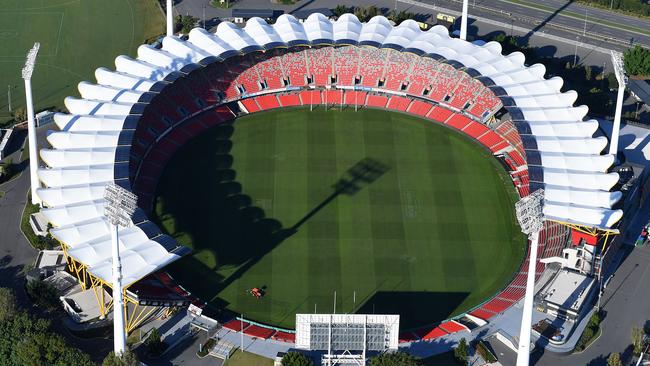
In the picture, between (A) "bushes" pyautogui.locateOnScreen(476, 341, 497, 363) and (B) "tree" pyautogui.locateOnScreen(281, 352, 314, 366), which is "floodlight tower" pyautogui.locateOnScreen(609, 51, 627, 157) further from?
(B) "tree" pyautogui.locateOnScreen(281, 352, 314, 366)

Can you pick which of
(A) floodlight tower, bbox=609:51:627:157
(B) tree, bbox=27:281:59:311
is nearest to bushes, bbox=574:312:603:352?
(A) floodlight tower, bbox=609:51:627:157

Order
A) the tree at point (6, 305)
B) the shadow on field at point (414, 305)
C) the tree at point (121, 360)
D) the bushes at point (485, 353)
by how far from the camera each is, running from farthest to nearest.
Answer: the shadow on field at point (414, 305) → the bushes at point (485, 353) → the tree at point (6, 305) → the tree at point (121, 360)

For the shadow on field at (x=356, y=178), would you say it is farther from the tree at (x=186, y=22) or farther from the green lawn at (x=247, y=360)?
the tree at (x=186, y=22)

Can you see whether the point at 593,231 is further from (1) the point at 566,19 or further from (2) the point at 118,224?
(1) the point at 566,19

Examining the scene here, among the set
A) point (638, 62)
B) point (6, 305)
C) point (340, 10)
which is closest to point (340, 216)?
point (6, 305)

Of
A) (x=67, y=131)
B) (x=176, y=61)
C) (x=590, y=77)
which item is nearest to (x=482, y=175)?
(x=590, y=77)

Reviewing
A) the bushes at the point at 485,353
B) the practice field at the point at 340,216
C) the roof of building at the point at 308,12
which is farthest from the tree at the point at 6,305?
the roof of building at the point at 308,12
